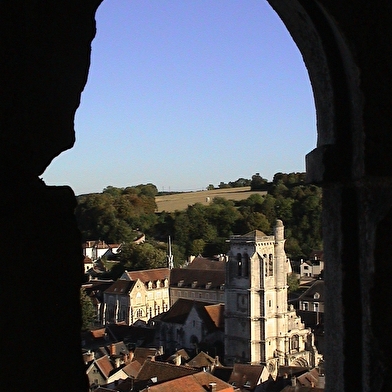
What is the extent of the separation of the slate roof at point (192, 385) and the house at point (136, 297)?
72.3 feet

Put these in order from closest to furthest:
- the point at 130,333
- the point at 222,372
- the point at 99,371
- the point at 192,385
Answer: the point at 192,385 < the point at 99,371 < the point at 222,372 < the point at 130,333

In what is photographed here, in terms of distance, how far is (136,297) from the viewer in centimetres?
4247

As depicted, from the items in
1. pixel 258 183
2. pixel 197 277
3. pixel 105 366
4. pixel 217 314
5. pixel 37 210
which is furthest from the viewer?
pixel 258 183

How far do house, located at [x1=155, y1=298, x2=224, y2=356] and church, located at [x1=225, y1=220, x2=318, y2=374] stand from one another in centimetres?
115

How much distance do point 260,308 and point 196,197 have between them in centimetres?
4483

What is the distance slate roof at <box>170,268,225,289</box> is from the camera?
4216 cm

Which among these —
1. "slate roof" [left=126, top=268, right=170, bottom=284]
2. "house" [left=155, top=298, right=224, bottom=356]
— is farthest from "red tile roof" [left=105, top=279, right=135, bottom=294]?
"house" [left=155, top=298, right=224, bottom=356]

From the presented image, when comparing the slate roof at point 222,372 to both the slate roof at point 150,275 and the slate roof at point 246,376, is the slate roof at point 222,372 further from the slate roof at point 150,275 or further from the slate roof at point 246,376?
A: the slate roof at point 150,275

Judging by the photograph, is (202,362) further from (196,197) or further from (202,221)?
(196,197)

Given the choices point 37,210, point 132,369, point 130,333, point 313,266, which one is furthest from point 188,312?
point 37,210

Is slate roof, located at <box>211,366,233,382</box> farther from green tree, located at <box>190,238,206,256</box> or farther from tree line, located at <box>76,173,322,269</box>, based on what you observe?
green tree, located at <box>190,238,206,256</box>

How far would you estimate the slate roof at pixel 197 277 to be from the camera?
42156 millimetres

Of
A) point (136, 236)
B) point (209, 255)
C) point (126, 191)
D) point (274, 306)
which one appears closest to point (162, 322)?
point (274, 306)

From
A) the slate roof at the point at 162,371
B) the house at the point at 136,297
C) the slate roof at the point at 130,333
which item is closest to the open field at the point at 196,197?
the house at the point at 136,297
